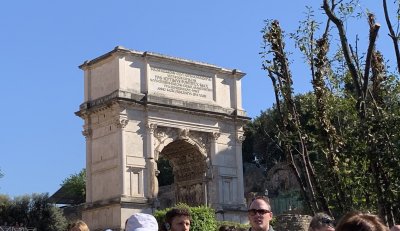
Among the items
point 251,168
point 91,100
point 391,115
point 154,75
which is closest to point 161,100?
point 154,75

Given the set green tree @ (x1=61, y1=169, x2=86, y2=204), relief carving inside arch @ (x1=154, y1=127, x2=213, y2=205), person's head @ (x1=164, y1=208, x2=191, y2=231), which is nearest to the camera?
person's head @ (x1=164, y1=208, x2=191, y2=231)

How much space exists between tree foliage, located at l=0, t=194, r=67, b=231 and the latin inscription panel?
13.3 m

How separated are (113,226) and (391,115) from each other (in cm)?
2186

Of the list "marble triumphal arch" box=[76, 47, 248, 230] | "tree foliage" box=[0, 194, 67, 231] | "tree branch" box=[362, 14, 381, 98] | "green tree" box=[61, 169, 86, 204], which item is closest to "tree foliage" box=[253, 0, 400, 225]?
"tree branch" box=[362, 14, 381, 98]

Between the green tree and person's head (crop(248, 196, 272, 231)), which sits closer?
person's head (crop(248, 196, 272, 231))

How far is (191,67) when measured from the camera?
3666 centimetres

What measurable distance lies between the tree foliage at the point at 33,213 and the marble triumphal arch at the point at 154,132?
9.77 metres

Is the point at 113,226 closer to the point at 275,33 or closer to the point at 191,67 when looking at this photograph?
the point at 191,67

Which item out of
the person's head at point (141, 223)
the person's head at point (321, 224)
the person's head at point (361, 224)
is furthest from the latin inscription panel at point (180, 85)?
the person's head at point (361, 224)

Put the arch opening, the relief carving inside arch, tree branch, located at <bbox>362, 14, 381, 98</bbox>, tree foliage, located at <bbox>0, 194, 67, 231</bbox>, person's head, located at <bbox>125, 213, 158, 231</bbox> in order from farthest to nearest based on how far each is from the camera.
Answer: tree foliage, located at <bbox>0, 194, 67, 231</bbox>, the arch opening, the relief carving inside arch, tree branch, located at <bbox>362, 14, 381, 98</bbox>, person's head, located at <bbox>125, 213, 158, 231</bbox>

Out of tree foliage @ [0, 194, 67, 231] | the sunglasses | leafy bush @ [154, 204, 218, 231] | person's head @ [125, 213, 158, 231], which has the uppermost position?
tree foliage @ [0, 194, 67, 231]

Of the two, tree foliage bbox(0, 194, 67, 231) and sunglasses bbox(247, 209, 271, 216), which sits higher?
tree foliage bbox(0, 194, 67, 231)

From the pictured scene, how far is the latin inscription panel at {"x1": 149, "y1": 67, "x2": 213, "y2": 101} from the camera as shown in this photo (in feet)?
116

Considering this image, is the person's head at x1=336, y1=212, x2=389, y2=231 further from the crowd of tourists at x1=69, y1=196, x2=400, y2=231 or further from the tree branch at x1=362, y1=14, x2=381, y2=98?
the tree branch at x1=362, y1=14, x2=381, y2=98
